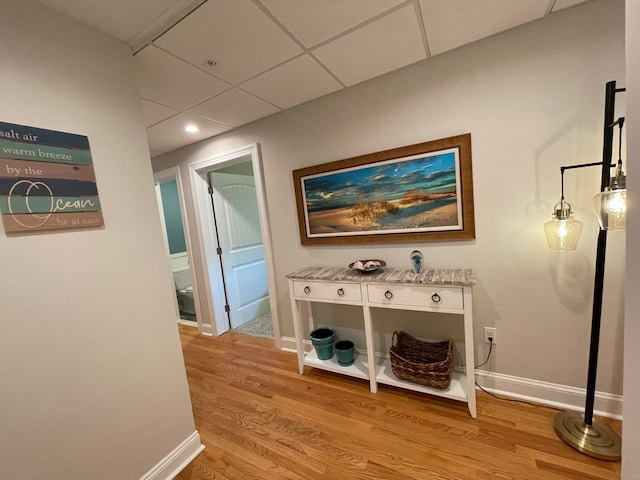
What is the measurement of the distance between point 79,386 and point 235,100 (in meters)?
1.92

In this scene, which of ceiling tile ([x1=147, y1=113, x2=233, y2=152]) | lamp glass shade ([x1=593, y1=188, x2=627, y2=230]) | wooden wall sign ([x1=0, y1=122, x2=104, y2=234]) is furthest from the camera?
ceiling tile ([x1=147, y1=113, x2=233, y2=152])

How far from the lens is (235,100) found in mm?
1884

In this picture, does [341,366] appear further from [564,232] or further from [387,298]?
[564,232]

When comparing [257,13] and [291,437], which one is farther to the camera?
[291,437]

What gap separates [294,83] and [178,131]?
4.29ft

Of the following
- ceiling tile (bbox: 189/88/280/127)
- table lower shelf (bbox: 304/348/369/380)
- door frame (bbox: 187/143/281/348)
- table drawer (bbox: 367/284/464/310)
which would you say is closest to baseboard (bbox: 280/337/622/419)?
table drawer (bbox: 367/284/464/310)

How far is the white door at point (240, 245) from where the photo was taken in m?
3.02

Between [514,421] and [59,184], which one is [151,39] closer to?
[59,184]

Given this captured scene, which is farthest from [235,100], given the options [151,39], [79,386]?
[79,386]

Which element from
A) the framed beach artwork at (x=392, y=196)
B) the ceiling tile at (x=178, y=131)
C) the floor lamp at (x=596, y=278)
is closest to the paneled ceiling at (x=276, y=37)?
the ceiling tile at (x=178, y=131)

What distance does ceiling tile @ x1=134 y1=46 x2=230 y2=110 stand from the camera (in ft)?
4.49

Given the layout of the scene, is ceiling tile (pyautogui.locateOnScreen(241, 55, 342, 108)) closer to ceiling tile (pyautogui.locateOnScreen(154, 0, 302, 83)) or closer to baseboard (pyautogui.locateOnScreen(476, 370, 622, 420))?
ceiling tile (pyautogui.locateOnScreen(154, 0, 302, 83))

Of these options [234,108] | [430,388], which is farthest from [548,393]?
[234,108]

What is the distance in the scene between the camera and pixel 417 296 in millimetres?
1561
